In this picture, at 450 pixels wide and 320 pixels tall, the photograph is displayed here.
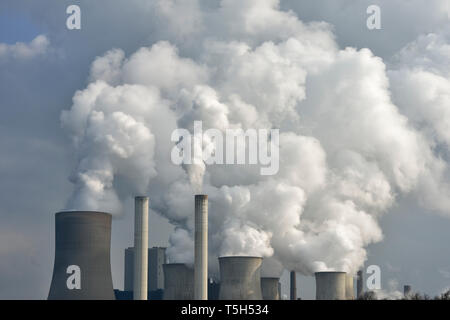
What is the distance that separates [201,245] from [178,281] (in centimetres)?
1065

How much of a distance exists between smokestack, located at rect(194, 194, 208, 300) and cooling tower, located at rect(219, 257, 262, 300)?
1882 millimetres

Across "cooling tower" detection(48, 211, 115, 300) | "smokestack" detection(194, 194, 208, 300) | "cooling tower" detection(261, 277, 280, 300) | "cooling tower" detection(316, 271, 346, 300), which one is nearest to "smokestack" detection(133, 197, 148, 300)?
"smokestack" detection(194, 194, 208, 300)

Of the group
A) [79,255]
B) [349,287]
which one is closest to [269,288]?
[349,287]

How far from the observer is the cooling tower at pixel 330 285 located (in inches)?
3201

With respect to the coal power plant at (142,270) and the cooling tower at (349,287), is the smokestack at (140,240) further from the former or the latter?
the cooling tower at (349,287)

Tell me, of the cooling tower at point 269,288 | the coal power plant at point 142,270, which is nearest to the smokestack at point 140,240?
the coal power plant at point 142,270

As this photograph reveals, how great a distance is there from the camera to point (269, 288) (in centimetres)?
9194

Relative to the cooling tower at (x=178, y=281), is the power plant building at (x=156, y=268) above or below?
above

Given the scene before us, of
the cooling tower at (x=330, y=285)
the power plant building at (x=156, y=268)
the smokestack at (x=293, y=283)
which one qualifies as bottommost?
the cooling tower at (x=330, y=285)

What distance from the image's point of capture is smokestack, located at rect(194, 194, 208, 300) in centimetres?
7912

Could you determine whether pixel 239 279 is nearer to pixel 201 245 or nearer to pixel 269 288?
pixel 201 245

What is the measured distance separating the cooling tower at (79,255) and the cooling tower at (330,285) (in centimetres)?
2116

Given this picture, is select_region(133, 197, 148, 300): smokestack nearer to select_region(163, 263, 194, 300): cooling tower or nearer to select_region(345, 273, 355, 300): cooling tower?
select_region(163, 263, 194, 300): cooling tower
